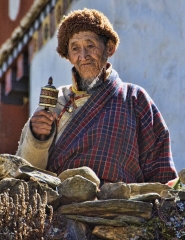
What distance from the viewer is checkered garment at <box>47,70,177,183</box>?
6.05 meters

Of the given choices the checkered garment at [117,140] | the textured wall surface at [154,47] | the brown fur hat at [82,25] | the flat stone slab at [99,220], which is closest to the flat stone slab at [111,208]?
the flat stone slab at [99,220]

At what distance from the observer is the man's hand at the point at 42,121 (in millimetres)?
6016

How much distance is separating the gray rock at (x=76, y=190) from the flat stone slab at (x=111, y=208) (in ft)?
0.21

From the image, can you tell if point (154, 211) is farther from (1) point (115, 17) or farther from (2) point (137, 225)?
(1) point (115, 17)

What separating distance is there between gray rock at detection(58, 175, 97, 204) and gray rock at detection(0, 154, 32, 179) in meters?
0.20

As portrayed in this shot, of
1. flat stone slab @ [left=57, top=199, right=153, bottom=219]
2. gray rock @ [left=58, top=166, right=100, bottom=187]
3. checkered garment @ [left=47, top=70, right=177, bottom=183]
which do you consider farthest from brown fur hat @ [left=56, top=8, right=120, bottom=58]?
flat stone slab @ [left=57, top=199, right=153, bottom=219]

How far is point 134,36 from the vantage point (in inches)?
344

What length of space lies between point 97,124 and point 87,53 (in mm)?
337

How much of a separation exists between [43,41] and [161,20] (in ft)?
5.01

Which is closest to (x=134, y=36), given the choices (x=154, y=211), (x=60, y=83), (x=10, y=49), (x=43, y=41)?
(x=60, y=83)

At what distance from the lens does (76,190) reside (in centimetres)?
530

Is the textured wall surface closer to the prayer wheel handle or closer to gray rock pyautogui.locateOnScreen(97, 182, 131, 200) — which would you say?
the prayer wheel handle

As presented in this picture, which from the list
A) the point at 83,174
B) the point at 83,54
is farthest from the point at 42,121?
the point at 83,174

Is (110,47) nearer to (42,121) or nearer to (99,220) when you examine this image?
(42,121)
